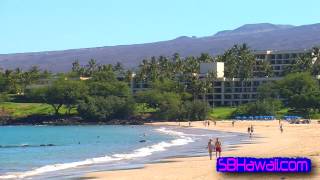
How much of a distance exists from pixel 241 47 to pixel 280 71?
16.1 metres

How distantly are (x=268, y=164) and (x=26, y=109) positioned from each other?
143m

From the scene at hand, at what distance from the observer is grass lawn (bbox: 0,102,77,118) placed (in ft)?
515

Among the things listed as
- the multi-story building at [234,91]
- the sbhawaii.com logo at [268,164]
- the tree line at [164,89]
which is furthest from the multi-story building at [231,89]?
the sbhawaii.com logo at [268,164]

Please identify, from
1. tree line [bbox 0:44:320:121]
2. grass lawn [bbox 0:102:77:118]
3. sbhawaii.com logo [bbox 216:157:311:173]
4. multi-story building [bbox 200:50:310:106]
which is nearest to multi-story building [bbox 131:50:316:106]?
multi-story building [bbox 200:50:310:106]

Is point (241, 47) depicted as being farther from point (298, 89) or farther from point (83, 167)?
point (83, 167)

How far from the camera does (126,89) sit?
160 m

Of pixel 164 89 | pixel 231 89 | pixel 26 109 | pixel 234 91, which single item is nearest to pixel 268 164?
pixel 164 89

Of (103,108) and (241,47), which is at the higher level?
(241,47)

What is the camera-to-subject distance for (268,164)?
22312 millimetres

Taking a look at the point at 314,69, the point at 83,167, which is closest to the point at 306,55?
the point at 314,69

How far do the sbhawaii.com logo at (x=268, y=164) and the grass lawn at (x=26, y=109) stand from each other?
137 m

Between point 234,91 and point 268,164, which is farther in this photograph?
point 234,91

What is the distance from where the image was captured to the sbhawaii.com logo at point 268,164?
72.6ft

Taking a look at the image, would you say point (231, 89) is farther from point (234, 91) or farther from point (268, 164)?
point (268, 164)
